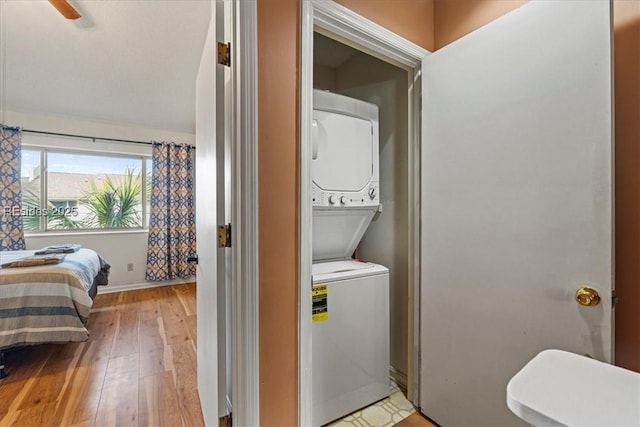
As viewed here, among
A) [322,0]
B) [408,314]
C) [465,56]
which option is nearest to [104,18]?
[322,0]

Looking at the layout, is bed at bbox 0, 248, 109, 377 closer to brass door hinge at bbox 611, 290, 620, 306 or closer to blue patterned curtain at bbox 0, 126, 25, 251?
blue patterned curtain at bbox 0, 126, 25, 251

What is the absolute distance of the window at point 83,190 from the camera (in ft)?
11.8

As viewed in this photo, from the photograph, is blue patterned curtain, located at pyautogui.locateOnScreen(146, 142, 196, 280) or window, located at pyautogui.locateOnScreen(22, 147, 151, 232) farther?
blue patterned curtain, located at pyautogui.locateOnScreen(146, 142, 196, 280)

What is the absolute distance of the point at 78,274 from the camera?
219 cm

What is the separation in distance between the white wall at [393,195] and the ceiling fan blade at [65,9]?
6.20ft

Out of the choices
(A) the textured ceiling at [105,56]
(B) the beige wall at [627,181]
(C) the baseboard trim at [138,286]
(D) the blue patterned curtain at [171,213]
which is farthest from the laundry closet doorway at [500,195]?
(C) the baseboard trim at [138,286]

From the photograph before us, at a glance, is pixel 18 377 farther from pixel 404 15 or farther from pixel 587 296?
pixel 404 15

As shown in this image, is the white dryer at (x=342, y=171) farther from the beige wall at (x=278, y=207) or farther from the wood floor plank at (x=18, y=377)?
the wood floor plank at (x=18, y=377)

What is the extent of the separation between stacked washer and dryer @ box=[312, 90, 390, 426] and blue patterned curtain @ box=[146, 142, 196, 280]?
327cm

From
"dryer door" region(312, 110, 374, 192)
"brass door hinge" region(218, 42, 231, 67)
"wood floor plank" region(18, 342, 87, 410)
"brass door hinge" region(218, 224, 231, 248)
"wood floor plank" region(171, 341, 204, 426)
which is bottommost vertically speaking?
"wood floor plank" region(171, 341, 204, 426)

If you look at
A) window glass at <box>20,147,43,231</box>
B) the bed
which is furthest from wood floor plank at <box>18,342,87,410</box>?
window glass at <box>20,147,43,231</box>

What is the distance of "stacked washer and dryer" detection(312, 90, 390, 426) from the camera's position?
1.42m

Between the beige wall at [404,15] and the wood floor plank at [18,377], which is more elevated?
the beige wall at [404,15]

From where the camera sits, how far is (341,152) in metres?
1.64
